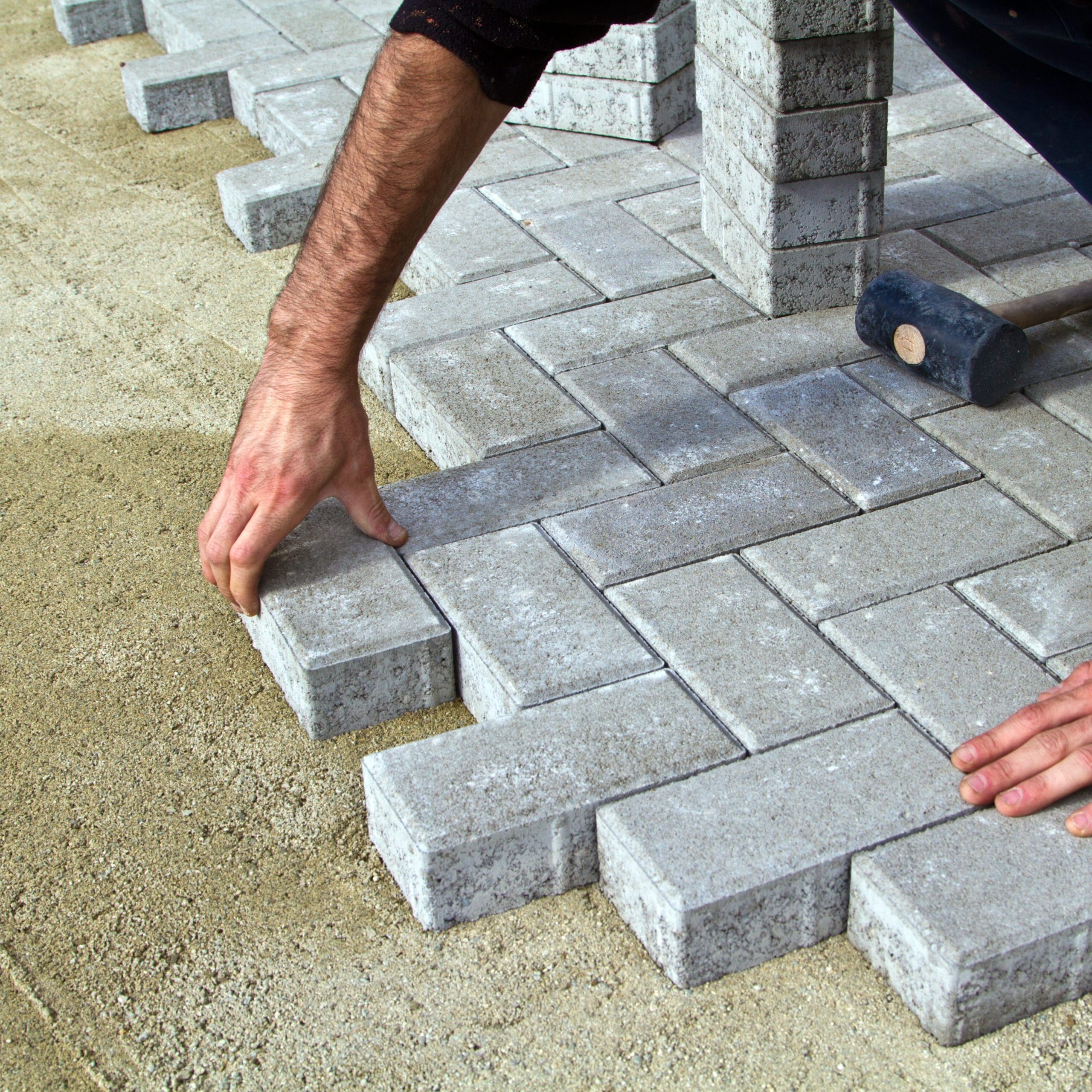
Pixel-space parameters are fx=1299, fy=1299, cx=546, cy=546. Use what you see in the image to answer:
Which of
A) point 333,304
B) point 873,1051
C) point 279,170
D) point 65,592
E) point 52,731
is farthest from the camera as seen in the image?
point 279,170

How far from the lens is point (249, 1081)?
204cm

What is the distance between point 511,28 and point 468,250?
1.92m

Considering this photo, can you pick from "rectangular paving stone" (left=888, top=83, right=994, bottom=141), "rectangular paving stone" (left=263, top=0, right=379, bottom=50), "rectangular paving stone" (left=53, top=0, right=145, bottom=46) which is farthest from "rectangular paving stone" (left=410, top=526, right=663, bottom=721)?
"rectangular paving stone" (left=53, top=0, right=145, bottom=46)

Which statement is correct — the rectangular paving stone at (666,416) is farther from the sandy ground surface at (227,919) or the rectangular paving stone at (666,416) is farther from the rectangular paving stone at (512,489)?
the sandy ground surface at (227,919)

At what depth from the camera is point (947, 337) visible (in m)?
3.13

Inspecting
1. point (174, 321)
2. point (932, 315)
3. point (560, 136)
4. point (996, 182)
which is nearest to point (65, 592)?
point (174, 321)

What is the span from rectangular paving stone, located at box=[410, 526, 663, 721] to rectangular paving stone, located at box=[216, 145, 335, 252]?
2.12 meters

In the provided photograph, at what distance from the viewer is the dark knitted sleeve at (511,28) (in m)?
2.10

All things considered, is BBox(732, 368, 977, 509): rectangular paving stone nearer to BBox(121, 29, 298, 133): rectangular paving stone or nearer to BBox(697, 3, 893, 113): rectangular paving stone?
BBox(697, 3, 893, 113): rectangular paving stone

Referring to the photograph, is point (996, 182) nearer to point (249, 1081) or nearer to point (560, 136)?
point (560, 136)

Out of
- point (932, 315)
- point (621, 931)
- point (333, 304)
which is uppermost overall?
point (333, 304)

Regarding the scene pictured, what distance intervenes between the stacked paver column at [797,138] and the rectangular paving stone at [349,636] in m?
1.49

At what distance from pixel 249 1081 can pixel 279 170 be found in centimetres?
339

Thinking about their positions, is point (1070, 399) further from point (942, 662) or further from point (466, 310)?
point (466, 310)
